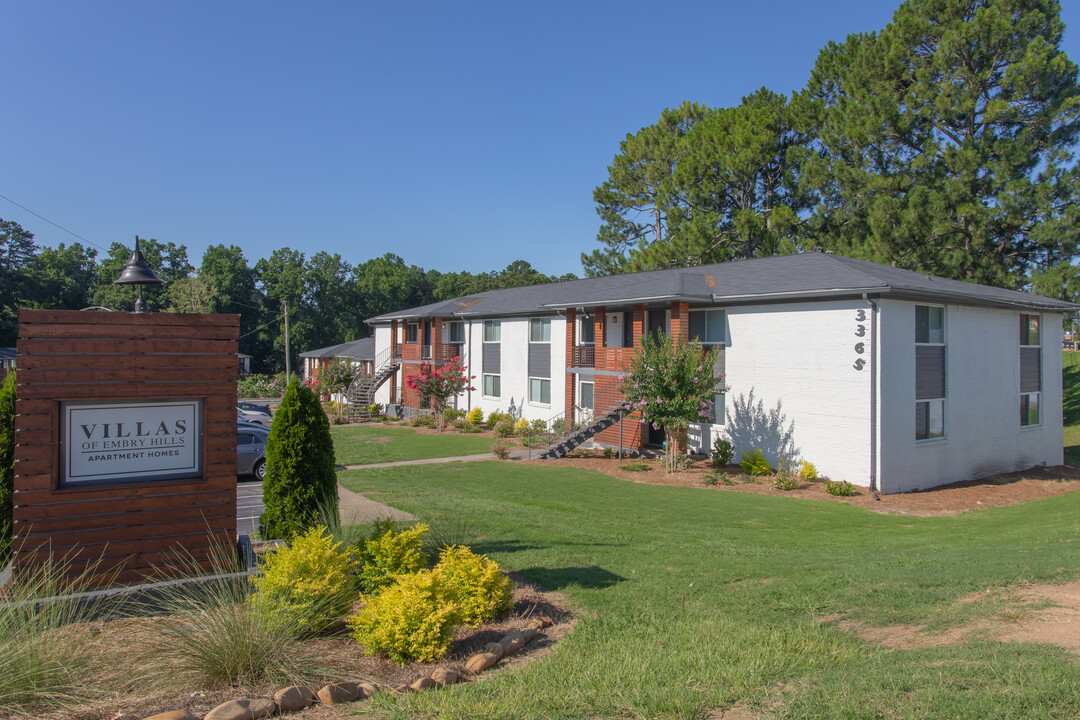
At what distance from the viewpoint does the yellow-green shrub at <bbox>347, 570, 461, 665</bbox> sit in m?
5.12

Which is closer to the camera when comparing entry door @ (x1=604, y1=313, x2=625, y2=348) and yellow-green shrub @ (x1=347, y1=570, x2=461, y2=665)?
yellow-green shrub @ (x1=347, y1=570, x2=461, y2=665)

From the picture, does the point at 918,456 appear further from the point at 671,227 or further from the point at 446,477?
the point at 671,227

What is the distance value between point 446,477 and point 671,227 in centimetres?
2819

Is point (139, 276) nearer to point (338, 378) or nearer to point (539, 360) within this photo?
point (539, 360)

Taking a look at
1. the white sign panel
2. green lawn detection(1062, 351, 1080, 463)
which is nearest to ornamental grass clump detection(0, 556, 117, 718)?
the white sign panel

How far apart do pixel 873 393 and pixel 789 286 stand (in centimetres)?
386

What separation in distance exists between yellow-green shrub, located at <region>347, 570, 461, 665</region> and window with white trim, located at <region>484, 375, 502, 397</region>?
27800mm

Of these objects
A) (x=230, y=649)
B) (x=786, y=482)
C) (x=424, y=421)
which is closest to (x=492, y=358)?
(x=424, y=421)

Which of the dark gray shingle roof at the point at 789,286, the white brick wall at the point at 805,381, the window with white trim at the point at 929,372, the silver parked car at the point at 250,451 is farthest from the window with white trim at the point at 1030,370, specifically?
the silver parked car at the point at 250,451

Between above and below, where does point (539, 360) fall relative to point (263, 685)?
above

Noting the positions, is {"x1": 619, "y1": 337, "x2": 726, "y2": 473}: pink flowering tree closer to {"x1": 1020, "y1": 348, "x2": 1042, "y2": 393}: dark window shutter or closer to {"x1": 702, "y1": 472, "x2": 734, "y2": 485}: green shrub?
{"x1": 702, "y1": 472, "x2": 734, "y2": 485}: green shrub

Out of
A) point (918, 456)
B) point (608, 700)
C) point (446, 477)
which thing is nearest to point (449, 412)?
point (446, 477)

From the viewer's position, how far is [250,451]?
17734 millimetres

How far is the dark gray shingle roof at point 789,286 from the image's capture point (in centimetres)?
1847
